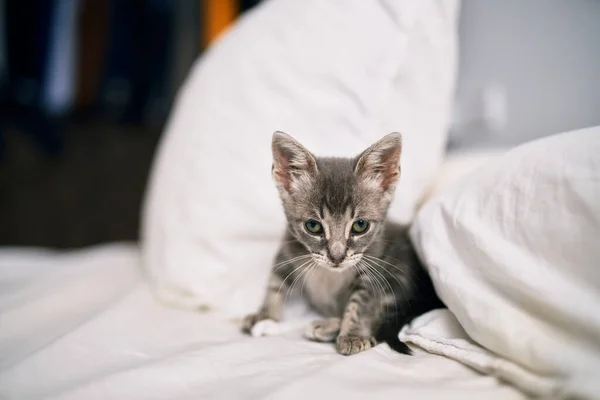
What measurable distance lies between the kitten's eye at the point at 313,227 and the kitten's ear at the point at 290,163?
76mm

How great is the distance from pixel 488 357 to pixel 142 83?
2.25 m

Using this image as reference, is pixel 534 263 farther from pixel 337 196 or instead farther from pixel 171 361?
pixel 171 361

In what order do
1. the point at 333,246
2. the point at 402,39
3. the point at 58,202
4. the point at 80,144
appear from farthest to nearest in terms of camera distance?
the point at 80,144
the point at 58,202
the point at 402,39
the point at 333,246

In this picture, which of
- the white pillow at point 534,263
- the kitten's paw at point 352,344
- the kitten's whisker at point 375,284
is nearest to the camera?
the white pillow at point 534,263

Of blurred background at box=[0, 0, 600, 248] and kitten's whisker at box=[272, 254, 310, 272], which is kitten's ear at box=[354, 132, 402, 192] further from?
blurred background at box=[0, 0, 600, 248]

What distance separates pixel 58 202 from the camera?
2.24 m

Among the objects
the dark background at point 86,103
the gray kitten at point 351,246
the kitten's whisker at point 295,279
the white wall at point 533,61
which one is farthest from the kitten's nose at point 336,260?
the dark background at point 86,103

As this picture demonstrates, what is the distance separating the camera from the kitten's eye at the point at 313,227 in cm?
79

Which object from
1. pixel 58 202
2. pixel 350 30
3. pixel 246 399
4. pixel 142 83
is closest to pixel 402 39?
pixel 350 30

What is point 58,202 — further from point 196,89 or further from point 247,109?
point 247,109

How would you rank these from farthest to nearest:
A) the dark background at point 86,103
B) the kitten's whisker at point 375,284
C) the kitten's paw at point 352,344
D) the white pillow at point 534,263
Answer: the dark background at point 86,103
the kitten's whisker at point 375,284
the kitten's paw at point 352,344
the white pillow at point 534,263

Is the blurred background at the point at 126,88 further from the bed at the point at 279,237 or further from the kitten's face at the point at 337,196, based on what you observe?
the kitten's face at the point at 337,196

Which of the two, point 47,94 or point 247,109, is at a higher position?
point 247,109

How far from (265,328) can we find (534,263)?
1.62 ft
